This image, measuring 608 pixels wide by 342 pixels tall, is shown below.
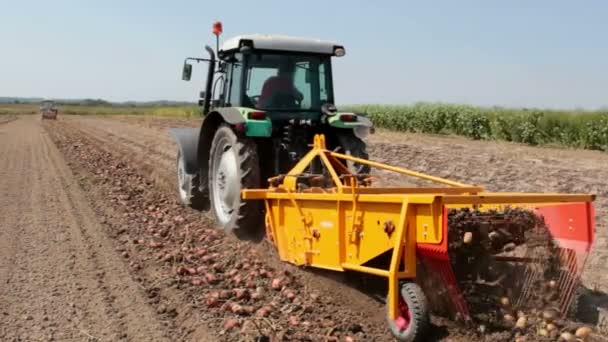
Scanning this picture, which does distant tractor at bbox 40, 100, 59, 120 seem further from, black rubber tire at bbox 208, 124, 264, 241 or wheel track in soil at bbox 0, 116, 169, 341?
black rubber tire at bbox 208, 124, 264, 241

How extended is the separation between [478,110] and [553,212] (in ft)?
69.2

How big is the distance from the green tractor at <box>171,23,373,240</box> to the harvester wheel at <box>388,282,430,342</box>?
7.89 feet

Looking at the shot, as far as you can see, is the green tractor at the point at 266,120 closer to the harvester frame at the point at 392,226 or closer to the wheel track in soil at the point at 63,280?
the harvester frame at the point at 392,226

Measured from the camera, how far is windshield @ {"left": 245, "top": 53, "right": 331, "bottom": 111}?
267 inches

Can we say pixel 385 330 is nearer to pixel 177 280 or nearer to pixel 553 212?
pixel 553 212

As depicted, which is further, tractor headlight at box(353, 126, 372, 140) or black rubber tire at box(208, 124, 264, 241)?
tractor headlight at box(353, 126, 372, 140)

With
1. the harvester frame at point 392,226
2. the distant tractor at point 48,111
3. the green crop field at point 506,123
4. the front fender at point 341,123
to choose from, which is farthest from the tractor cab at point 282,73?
the distant tractor at point 48,111

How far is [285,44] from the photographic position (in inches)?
262

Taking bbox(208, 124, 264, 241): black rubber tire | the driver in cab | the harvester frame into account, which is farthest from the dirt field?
the driver in cab

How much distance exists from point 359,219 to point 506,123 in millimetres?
19336

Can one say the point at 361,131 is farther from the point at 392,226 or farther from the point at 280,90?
the point at 392,226

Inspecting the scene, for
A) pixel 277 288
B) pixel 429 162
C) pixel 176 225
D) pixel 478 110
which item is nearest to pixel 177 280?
pixel 277 288

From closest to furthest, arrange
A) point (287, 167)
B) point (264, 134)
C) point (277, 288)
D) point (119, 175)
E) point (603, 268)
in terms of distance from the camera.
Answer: point (277, 288) < point (603, 268) < point (264, 134) < point (287, 167) < point (119, 175)

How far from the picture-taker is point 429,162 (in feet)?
42.6
